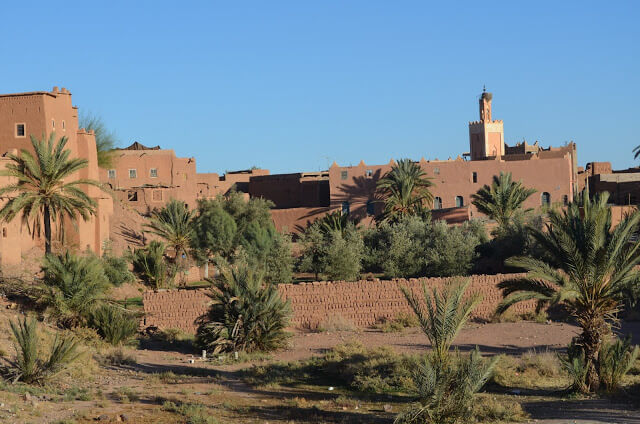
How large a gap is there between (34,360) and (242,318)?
5.90 m

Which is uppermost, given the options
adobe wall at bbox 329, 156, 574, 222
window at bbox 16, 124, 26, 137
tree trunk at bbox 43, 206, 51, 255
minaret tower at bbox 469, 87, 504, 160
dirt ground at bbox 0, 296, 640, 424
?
minaret tower at bbox 469, 87, 504, 160

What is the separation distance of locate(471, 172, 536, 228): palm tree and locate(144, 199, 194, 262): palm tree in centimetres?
1480

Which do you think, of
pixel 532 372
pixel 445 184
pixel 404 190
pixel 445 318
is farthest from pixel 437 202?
pixel 445 318

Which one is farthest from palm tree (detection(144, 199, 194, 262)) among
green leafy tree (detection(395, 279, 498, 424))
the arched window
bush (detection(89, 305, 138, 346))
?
green leafy tree (detection(395, 279, 498, 424))

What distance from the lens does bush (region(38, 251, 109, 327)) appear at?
24422 mm

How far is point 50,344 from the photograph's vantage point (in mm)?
21562

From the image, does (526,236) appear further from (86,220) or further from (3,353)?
(3,353)

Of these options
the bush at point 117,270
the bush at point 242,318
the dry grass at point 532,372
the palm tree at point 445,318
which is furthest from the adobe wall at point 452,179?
the palm tree at point 445,318

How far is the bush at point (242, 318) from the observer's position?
74.7 feet

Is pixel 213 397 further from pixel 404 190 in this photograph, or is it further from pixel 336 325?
pixel 404 190

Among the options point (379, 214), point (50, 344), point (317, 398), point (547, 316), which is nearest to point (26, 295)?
point (50, 344)

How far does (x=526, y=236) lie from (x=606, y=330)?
53.8 feet

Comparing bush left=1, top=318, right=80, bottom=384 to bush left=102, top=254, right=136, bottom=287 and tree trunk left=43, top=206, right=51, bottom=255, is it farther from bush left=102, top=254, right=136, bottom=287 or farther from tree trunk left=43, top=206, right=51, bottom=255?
bush left=102, top=254, right=136, bottom=287

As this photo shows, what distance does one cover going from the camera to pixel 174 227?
1544 inches
